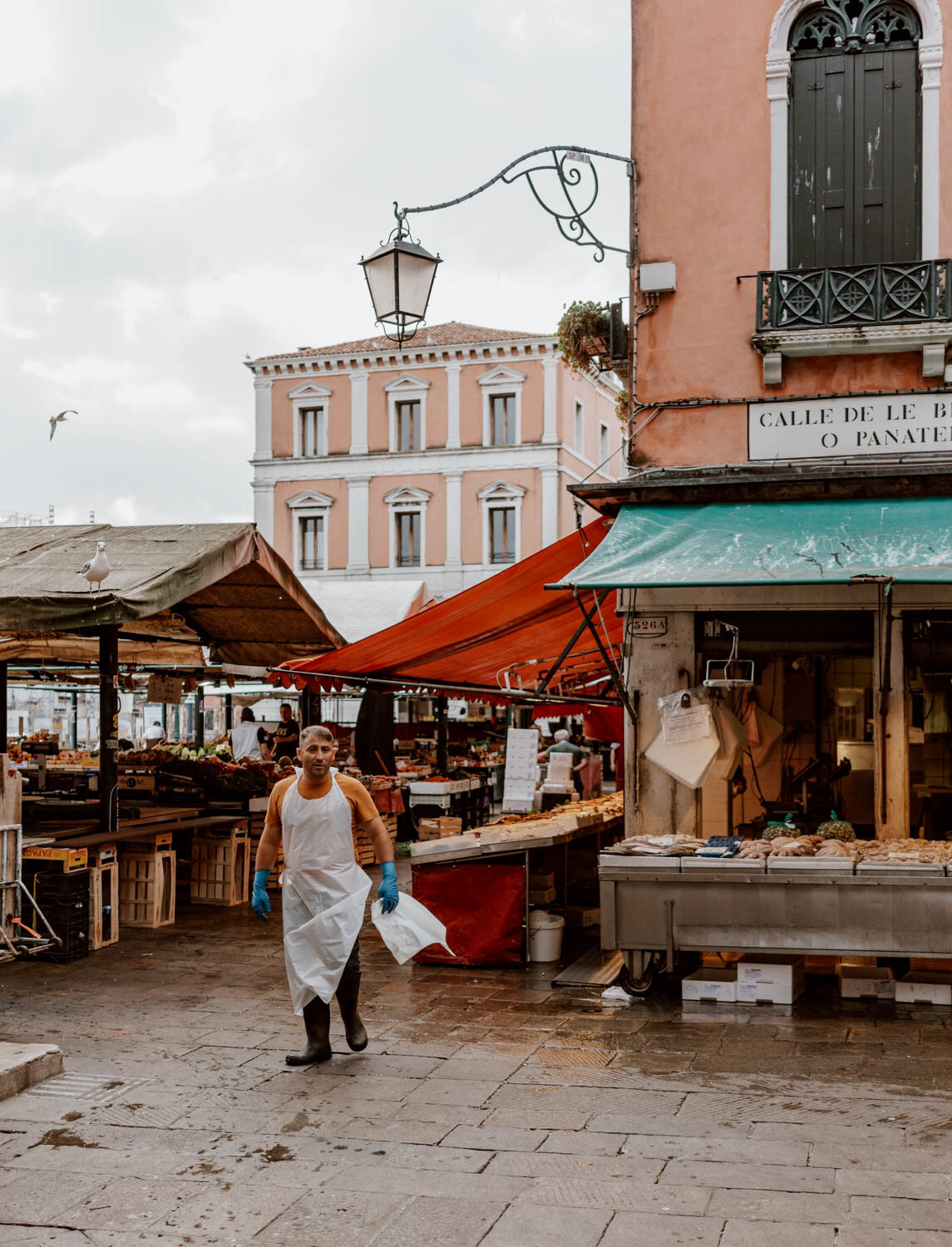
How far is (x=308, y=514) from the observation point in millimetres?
47625

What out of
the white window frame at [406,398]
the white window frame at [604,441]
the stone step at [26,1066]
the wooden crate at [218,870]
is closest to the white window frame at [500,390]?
the white window frame at [406,398]

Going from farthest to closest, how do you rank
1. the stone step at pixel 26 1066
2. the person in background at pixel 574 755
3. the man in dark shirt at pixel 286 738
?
1. the person in background at pixel 574 755
2. the man in dark shirt at pixel 286 738
3. the stone step at pixel 26 1066

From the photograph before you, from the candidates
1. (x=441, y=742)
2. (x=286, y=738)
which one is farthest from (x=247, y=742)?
(x=441, y=742)

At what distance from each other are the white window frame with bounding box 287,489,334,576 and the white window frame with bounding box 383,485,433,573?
7.29 feet

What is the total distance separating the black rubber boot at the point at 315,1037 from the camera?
6.85 meters

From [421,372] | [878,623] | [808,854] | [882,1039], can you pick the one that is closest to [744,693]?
[878,623]

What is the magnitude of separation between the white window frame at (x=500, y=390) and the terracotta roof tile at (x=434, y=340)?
121 cm

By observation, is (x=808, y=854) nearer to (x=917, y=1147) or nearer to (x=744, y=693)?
(x=744, y=693)

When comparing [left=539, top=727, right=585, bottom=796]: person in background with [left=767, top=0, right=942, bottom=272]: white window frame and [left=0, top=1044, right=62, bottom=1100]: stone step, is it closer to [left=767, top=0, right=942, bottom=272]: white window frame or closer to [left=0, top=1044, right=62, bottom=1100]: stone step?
[left=767, top=0, right=942, bottom=272]: white window frame

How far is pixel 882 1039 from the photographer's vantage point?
287 inches

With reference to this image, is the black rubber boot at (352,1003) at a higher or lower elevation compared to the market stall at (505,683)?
lower

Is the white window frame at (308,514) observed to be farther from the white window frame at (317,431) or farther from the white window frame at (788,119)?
the white window frame at (788,119)

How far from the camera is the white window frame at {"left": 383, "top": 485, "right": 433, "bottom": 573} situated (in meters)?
46.2

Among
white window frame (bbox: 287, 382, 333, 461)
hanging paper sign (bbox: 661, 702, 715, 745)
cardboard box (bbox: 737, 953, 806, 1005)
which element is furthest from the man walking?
white window frame (bbox: 287, 382, 333, 461)
